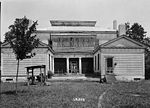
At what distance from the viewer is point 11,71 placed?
3625cm

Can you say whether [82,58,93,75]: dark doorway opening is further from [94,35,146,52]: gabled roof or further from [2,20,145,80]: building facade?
[94,35,146,52]: gabled roof

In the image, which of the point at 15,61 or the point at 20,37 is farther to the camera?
the point at 15,61

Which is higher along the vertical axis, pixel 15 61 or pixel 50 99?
pixel 15 61

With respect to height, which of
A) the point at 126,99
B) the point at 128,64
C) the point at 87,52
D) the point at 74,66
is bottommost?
the point at 126,99

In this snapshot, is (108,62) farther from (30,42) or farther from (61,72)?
(30,42)

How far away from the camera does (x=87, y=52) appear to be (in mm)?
46031

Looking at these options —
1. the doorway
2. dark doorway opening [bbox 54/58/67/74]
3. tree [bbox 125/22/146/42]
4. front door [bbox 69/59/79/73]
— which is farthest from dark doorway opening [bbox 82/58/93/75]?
tree [bbox 125/22/146/42]

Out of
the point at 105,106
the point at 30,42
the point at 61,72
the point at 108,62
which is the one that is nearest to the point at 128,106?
the point at 105,106

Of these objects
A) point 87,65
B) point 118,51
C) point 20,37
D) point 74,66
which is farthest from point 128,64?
point 20,37

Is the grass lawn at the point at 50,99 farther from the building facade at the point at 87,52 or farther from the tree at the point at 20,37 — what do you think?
the building facade at the point at 87,52

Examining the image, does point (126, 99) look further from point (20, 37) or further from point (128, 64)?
point (128, 64)

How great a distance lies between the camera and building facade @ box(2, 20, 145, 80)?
36.3 meters

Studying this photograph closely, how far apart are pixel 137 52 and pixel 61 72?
1526 cm

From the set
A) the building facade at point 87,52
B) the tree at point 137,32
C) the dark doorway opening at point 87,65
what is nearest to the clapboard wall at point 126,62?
the building facade at point 87,52
